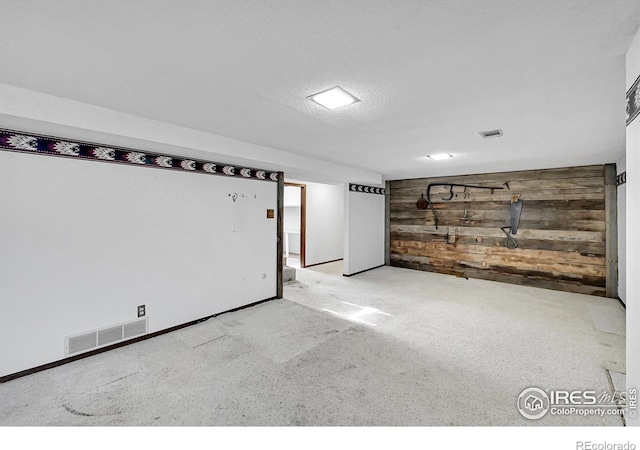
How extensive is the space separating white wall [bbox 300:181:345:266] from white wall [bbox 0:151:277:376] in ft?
10.5

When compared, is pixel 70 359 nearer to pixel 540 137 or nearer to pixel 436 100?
pixel 436 100

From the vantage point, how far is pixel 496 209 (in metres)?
5.48

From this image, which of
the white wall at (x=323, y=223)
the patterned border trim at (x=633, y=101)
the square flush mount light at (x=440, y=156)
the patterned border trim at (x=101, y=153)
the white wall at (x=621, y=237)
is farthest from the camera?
the white wall at (x=323, y=223)

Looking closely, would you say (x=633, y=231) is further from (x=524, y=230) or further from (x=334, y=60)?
(x=524, y=230)

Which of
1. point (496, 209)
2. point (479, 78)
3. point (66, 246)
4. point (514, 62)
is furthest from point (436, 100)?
point (496, 209)

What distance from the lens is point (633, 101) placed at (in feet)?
4.67

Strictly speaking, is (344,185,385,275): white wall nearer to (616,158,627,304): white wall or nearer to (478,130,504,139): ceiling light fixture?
(478,130,504,139): ceiling light fixture

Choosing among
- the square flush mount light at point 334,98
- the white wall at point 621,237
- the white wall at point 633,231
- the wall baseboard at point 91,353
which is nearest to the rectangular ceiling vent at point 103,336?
the wall baseboard at point 91,353

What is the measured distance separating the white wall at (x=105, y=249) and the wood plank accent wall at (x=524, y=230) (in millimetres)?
4204

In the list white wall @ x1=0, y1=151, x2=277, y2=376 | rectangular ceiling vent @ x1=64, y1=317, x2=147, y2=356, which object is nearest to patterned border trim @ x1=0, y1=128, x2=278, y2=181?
white wall @ x1=0, y1=151, x2=277, y2=376

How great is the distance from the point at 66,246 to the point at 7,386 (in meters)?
1.12

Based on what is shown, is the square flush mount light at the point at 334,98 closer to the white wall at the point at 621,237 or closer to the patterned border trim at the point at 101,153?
the patterned border trim at the point at 101,153

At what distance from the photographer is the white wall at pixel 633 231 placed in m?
1.37

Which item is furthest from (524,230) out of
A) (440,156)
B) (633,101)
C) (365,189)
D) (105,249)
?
(105,249)
